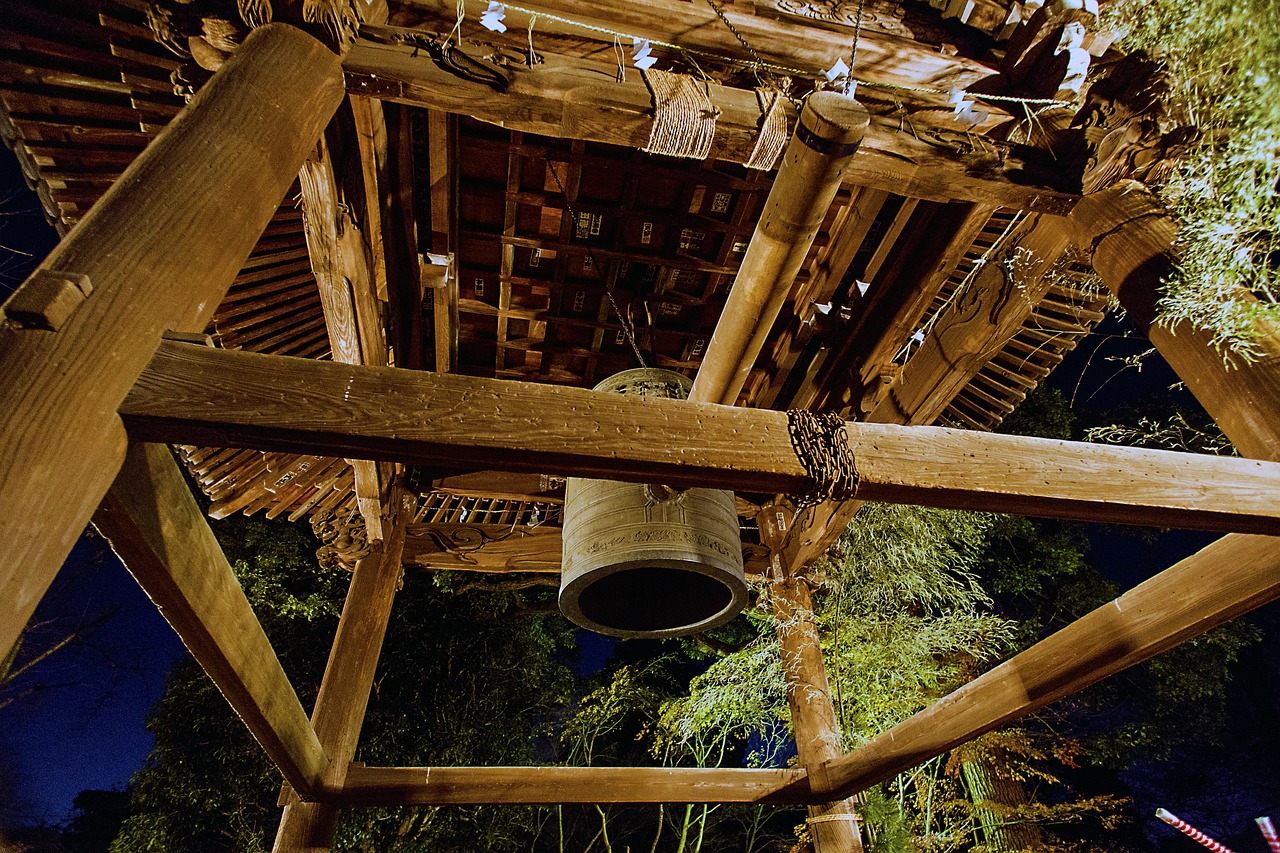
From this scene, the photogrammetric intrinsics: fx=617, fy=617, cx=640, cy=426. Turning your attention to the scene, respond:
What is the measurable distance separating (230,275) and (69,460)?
0.57 metres

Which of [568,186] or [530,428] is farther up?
[568,186]

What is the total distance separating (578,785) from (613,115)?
353 cm

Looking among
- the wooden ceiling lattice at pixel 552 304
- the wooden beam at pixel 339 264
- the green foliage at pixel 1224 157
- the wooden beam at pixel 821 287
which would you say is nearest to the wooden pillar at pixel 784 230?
the wooden ceiling lattice at pixel 552 304

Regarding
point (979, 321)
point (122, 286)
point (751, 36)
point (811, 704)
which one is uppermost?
point (751, 36)

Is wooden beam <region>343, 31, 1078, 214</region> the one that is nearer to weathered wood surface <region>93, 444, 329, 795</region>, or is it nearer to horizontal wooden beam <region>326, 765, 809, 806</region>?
weathered wood surface <region>93, 444, 329, 795</region>

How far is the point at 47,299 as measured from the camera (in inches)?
41.8

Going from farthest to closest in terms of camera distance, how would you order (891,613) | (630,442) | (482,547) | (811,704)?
1. (891,613)
2. (482,547)
3. (811,704)
4. (630,442)

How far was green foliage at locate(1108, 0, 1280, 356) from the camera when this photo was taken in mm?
1407

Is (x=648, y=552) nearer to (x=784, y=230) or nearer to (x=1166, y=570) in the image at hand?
(x=784, y=230)

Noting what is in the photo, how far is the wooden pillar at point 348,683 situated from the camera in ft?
10.3

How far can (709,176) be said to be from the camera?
9.71ft

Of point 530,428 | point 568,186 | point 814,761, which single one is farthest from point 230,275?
point 814,761

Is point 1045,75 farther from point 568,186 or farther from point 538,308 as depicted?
point 538,308

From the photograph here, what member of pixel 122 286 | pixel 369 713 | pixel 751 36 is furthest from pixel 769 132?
pixel 369 713
